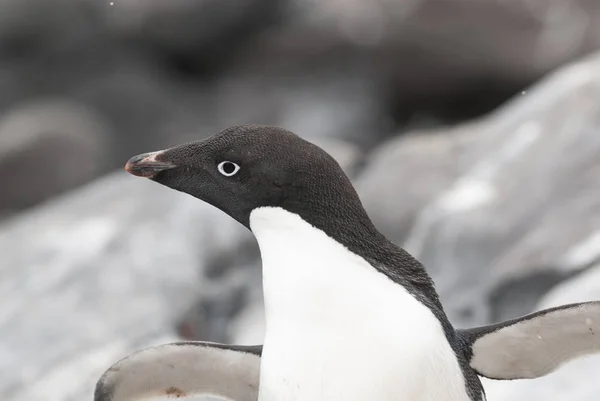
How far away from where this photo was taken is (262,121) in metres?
4.03

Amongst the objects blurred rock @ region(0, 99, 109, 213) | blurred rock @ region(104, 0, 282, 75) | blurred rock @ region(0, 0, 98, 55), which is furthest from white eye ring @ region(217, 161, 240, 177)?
blurred rock @ region(0, 0, 98, 55)

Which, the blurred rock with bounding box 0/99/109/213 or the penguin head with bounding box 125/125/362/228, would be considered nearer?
the penguin head with bounding box 125/125/362/228

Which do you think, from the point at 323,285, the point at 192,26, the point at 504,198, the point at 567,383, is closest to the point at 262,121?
the point at 192,26

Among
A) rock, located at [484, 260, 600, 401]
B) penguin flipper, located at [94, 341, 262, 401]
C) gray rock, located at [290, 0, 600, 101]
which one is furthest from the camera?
gray rock, located at [290, 0, 600, 101]

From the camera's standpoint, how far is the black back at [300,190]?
1.20m

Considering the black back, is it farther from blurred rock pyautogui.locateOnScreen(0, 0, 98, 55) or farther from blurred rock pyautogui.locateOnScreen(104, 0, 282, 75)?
blurred rock pyautogui.locateOnScreen(0, 0, 98, 55)

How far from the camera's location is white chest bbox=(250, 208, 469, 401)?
1160mm

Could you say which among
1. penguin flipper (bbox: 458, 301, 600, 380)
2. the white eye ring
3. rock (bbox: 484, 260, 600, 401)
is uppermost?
rock (bbox: 484, 260, 600, 401)

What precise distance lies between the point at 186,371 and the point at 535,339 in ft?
1.73

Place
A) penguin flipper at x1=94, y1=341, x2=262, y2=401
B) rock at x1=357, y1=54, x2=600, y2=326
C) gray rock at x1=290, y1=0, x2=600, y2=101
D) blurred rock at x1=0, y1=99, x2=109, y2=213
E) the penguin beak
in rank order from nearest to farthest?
1. the penguin beak
2. penguin flipper at x1=94, y1=341, x2=262, y2=401
3. rock at x1=357, y1=54, x2=600, y2=326
4. gray rock at x1=290, y1=0, x2=600, y2=101
5. blurred rock at x1=0, y1=99, x2=109, y2=213

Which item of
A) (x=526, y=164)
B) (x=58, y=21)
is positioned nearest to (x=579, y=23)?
(x=526, y=164)

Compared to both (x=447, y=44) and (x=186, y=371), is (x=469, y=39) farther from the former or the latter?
(x=186, y=371)

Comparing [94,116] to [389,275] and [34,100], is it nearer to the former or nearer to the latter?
[34,100]

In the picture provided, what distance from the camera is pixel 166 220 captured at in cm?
258
